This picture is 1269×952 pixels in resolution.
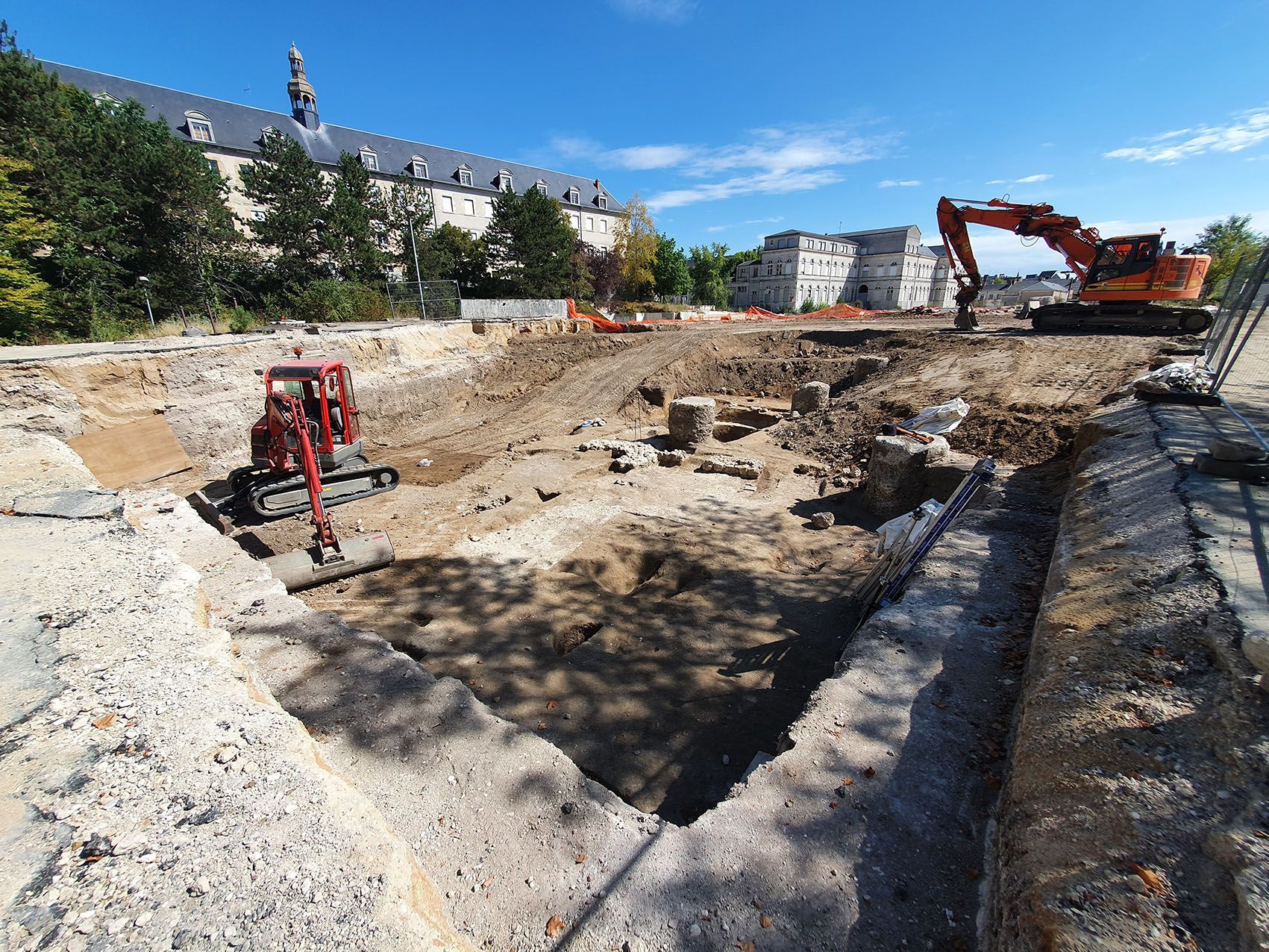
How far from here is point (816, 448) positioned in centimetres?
1114

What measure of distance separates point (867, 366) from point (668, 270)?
33.2 metres

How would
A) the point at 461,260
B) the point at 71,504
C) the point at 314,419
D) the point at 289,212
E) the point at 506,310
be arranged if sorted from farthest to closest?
the point at 461,260, the point at 289,212, the point at 506,310, the point at 314,419, the point at 71,504

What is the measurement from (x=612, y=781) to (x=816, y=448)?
353 inches

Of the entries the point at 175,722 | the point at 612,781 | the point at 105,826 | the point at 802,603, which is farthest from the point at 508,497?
the point at 105,826

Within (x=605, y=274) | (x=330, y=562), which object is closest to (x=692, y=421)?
(x=330, y=562)

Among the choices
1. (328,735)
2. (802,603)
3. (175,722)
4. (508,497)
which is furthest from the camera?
(508,497)

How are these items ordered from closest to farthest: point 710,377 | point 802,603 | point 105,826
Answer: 1. point 105,826
2. point 802,603
3. point 710,377

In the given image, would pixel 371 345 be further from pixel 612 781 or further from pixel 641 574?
pixel 612 781

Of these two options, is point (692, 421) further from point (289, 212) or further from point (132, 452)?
point (289, 212)

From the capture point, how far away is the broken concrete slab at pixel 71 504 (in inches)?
171

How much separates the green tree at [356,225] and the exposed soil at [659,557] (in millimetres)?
15846

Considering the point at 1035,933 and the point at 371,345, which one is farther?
the point at 371,345

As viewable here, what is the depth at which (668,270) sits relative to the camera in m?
44.4

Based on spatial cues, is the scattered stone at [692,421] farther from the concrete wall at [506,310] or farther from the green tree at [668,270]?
the green tree at [668,270]
